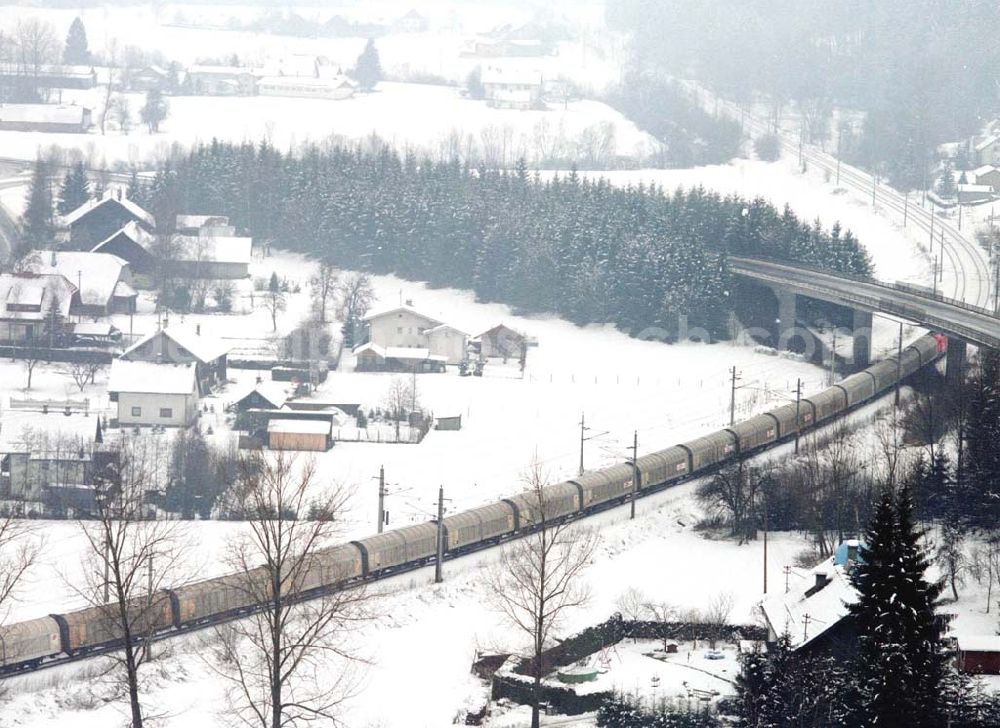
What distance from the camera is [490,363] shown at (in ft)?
238

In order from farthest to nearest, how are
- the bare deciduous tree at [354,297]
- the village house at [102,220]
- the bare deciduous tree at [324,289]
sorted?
the village house at [102,220] < the bare deciduous tree at [324,289] < the bare deciduous tree at [354,297]

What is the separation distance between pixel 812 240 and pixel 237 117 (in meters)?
61.7

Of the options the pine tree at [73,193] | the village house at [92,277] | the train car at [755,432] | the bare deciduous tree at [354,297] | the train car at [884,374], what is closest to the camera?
the train car at [755,432]

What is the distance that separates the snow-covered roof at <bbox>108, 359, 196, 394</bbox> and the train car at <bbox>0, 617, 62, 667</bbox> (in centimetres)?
2346

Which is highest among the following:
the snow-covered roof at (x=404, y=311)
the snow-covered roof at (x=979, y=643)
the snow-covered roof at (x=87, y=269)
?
the snow-covered roof at (x=87, y=269)

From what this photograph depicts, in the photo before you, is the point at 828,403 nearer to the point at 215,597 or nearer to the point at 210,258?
the point at 215,597

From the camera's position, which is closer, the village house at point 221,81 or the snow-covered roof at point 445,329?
the snow-covered roof at point 445,329

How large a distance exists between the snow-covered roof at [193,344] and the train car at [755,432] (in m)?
21.0

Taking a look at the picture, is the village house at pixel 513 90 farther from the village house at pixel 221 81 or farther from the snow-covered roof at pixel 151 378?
the snow-covered roof at pixel 151 378

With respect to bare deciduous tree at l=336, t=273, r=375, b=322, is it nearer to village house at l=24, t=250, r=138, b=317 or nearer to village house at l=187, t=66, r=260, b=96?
village house at l=24, t=250, r=138, b=317

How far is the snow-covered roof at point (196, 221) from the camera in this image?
294 ft

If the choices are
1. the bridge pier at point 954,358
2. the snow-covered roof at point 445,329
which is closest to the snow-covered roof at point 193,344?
the snow-covered roof at point 445,329

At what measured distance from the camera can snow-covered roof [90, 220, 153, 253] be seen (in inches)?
3268

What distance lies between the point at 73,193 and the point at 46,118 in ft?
94.2
